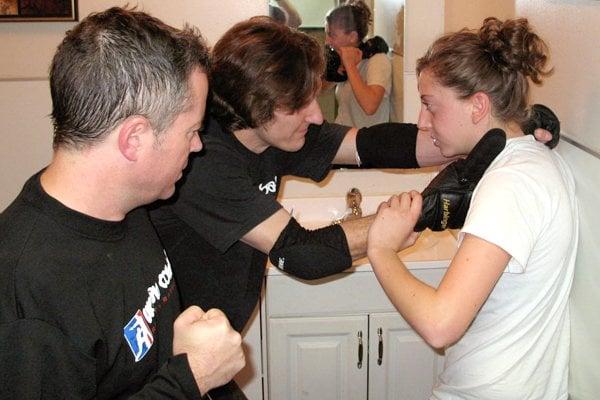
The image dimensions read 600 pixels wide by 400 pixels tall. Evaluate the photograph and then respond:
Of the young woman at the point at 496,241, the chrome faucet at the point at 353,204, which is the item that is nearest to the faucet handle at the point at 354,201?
the chrome faucet at the point at 353,204

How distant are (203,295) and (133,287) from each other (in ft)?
1.77

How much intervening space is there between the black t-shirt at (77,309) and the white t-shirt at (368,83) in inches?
54.3

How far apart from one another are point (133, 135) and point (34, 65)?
1460mm

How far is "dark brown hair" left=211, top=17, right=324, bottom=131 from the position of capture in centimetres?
147

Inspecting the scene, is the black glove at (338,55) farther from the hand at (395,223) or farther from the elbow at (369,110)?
the hand at (395,223)

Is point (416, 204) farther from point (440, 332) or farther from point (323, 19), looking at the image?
point (323, 19)

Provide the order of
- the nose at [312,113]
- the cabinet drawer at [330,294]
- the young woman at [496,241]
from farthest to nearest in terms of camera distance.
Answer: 1. the cabinet drawer at [330,294]
2. the nose at [312,113]
3. the young woman at [496,241]

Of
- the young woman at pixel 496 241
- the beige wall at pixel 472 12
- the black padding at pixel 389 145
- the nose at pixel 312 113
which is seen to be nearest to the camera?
the young woman at pixel 496 241

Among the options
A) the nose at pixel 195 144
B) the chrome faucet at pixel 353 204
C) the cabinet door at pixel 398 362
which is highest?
the nose at pixel 195 144

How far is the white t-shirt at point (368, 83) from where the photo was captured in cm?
236

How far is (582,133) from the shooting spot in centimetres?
120

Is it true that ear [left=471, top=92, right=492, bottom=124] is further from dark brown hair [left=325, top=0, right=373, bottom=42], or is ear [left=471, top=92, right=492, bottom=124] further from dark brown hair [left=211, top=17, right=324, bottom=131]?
dark brown hair [left=325, top=0, right=373, bottom=42]

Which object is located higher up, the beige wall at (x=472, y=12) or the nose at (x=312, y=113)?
the beige wall at (x=472, y=12)

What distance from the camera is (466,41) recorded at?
4.18 feet
